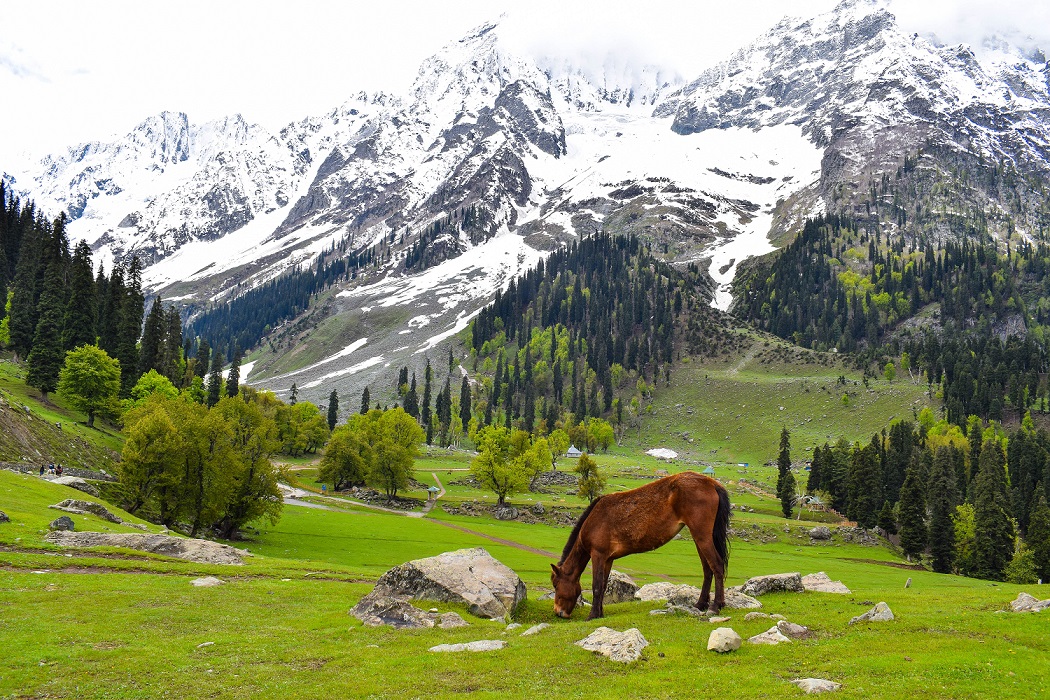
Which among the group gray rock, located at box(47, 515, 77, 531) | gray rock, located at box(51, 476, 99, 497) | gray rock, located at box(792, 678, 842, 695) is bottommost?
gray rock, located at box(51, 476, 99, 497)

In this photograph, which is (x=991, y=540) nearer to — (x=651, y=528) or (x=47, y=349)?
(x=651, y=528)

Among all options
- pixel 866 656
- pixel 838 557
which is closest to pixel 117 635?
pixel 866 656

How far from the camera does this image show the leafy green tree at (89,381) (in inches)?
3091

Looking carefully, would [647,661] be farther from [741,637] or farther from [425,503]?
[425,503]

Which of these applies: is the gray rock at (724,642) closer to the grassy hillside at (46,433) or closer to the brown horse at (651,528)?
the brown horse at (651,528)

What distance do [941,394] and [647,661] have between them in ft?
637

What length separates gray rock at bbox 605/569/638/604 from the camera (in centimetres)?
2592

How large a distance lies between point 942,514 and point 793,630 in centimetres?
8521

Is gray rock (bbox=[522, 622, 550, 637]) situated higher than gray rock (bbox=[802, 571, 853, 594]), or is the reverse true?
gray rock (bbox=[522, 622, 550, 637])

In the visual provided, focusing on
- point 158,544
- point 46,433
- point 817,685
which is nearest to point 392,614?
point 817,685

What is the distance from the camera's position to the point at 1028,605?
19.1 m

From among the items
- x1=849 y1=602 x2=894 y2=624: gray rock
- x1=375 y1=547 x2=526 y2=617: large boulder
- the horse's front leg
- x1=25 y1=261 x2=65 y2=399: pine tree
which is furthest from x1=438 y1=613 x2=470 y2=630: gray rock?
x1=25 y1=261 x2=65 y2=399: pine tree

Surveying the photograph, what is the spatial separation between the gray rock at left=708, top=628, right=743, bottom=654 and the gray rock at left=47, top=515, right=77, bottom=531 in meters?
35.8

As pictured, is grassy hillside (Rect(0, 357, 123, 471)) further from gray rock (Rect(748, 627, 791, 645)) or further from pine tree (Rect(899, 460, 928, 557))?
pine tree (Rect(899, 460, 928, 557))
